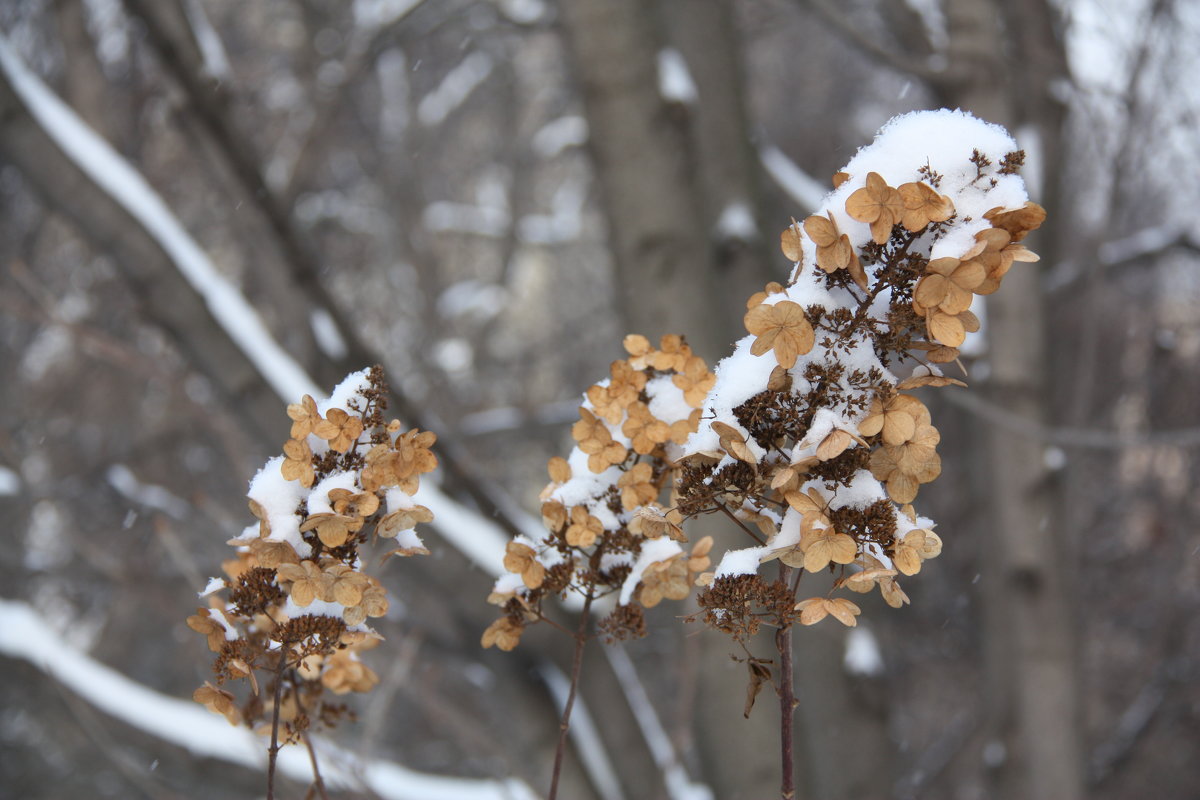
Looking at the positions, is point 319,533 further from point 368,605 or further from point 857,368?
point 857,368

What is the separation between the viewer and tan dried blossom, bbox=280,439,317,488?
0.54 meters

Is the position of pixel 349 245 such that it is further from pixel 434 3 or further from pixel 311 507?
pixel 311 507

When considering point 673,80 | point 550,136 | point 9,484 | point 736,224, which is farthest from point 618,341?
point 550,136

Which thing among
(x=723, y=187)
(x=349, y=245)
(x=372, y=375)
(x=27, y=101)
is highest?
(x=349, y=245)

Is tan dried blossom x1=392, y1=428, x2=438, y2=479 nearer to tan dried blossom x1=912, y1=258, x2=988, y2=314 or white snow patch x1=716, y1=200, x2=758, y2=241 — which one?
tan dried blossom x1=912, y1=258, x2=988, y2=314

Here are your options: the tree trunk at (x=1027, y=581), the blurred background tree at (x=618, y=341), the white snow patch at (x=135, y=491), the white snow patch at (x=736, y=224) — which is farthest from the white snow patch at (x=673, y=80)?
the white snow patch at (x=135, y=491)

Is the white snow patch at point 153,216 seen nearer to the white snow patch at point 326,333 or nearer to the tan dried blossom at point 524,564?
the white snow patch at point 326,333

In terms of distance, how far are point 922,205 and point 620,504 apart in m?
0.28

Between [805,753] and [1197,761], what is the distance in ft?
13.9

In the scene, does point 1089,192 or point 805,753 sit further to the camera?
point 1089,192

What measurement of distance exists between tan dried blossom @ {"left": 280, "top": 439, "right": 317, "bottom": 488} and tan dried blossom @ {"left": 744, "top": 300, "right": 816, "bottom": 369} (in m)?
0.27

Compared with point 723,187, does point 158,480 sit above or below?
above

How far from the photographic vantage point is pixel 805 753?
2.00 meters

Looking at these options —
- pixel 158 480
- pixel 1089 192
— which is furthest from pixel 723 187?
pixel 158 480
